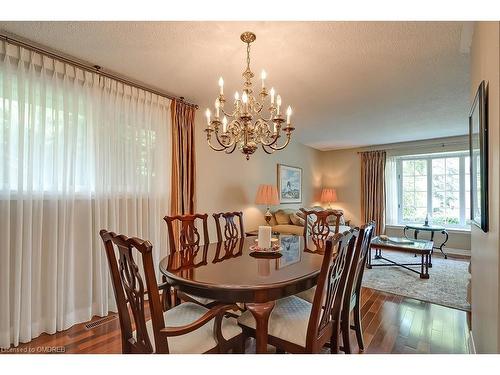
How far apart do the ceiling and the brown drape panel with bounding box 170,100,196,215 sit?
22cm

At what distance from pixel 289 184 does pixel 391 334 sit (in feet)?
11.8

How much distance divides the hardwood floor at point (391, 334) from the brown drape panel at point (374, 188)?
3326mm

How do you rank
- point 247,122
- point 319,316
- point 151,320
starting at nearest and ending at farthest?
point 151,320 < point 319,316 < point 247,122

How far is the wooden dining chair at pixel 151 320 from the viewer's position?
108 cm

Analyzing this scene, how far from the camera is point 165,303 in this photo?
185cm

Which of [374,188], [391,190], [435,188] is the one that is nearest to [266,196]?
[374,188]

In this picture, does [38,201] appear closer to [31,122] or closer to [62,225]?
[62,225]

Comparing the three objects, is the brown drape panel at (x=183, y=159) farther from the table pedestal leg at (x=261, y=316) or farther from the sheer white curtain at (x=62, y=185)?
the table pedestal leg at (x=261, y=316)

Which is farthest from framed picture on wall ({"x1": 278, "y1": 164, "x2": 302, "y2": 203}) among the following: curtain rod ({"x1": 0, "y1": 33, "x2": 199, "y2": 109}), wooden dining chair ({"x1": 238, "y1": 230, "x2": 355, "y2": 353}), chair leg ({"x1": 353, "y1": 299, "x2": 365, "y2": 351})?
wooden dining chair ({"x1": 238, "y1": 230, "x2": 355, "y2": 353})

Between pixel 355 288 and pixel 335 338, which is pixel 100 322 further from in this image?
pixel 355 288

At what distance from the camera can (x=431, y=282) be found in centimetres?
325

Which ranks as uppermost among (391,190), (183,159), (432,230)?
(183,159)

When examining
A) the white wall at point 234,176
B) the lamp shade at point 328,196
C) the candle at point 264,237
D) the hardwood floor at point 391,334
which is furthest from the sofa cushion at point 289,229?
the candle at point 264,237
